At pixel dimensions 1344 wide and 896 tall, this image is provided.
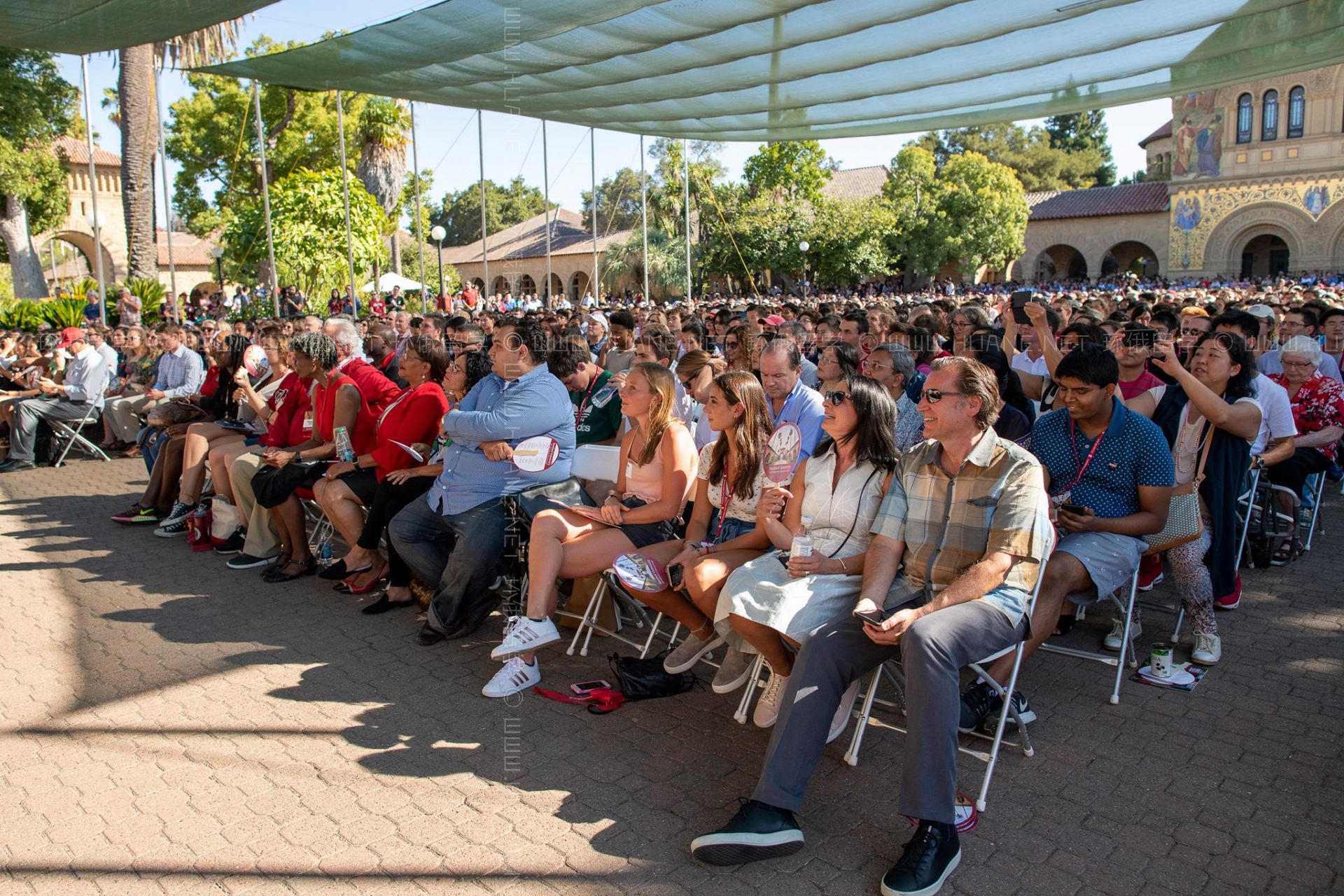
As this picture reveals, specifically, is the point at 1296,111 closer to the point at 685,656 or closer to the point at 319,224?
the point at 319,224

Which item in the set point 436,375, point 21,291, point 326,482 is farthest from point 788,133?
point 21,291

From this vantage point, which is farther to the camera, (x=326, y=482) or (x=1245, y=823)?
(x=326, y=482)

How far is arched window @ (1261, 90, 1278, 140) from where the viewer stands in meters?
40.4

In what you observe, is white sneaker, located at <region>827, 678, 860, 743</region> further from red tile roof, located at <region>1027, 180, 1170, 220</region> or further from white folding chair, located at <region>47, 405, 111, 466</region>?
red tile roof, located at <region>1027, 180, 1170, 220</region>

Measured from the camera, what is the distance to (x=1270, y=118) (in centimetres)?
4050

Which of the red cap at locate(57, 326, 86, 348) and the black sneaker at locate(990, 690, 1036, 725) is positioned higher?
the red cap at locate(57, 326, 86, 348)

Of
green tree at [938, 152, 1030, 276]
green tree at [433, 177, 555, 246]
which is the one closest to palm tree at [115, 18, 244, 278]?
green tree at [938, 152, 1030, 276]

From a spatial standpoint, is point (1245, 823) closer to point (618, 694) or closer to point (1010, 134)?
point (618, 694)

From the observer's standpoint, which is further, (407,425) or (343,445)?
(343,445)

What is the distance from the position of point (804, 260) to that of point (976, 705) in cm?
3541

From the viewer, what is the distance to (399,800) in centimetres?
319

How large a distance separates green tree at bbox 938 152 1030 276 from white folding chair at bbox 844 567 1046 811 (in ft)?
140

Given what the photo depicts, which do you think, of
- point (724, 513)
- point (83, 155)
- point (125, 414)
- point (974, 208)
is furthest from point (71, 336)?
point (83, 155)

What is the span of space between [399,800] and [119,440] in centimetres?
950
